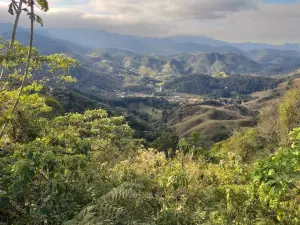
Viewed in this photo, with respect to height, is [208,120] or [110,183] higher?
[110,183]

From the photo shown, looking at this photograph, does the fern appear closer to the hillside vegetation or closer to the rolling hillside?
the hillside vegetation

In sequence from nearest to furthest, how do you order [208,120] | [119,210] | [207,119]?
1. [119,210]
2. [208,120]
3. [207,119]

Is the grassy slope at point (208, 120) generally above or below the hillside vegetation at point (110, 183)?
below

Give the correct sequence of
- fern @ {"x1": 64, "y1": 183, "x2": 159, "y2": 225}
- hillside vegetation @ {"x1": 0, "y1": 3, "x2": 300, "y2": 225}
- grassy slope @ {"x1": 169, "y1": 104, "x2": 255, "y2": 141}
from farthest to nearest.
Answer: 1. grassy slope @ {"x1": 169, "y1": 104, "x2": 255, "y2": 141}
2. hillside vegetation @ {"x1": 0, "y1": 3, "x2": 300, "y2": 225}
3. fern @ {"x1": 64, "y1": 183, "x2": 159, "y2": 225}

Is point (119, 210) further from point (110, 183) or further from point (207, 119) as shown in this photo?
point (207, 119)

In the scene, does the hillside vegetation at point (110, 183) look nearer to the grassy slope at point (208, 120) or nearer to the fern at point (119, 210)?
the fern at point (119, 210)

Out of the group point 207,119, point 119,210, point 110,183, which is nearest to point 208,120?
point 207,119

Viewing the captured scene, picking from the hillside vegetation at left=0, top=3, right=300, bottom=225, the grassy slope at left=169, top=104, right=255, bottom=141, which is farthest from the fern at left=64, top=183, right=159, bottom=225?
the grassy slope at left=169, top=104, right=255, bottom=141

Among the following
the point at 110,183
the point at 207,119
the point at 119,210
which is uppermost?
the point at 119,210

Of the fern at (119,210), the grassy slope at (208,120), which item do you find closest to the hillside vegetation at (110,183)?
the fern at (119,210)

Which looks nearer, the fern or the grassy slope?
the fern

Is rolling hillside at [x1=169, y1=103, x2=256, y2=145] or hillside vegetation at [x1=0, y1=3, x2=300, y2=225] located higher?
hillside vegetation at [x1=0, y1=3, x2=300, y2=225]

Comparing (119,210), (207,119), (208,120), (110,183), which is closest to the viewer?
(119,210)

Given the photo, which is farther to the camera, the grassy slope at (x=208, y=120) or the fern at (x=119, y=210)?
the grassy slope at (x=208, y=120)
